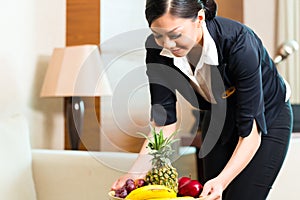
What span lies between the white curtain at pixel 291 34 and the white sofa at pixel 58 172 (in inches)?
89.7

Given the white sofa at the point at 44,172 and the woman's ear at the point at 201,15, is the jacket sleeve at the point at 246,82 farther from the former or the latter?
the white sofa at the point at 44,172

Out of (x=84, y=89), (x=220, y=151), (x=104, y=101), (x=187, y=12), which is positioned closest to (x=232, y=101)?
(x=220, y=151)

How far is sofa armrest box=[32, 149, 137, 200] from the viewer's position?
2.22 m

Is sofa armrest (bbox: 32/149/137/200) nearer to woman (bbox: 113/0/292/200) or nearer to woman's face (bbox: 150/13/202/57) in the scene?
woman (bbox: 113/0/292/200)

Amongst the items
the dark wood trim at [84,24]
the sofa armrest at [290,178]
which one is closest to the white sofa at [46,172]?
the sofa armrest at [290,178]

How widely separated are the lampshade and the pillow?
0.52 meters

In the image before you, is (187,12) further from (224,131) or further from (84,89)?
(84,89)

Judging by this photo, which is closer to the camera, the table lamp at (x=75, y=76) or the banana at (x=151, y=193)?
the banana at (x=151, y=193)

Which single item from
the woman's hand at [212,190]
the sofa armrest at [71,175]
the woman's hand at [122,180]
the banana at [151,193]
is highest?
the banana at [151,193]

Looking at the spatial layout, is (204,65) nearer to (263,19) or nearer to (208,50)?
(208,50)

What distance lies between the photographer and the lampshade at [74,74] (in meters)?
2.89

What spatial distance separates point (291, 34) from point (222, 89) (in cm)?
304

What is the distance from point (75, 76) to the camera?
2895 mm

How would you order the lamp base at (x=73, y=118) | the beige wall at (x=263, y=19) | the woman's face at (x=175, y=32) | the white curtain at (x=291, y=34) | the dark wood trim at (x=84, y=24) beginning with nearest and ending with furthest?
1. the woman's face at (x=175, y=32)
2. the lamp base at (x=73, y=118)
3. the dark wood trim at (x=84, y=24)
4. the white curtain at (x=291, y=34)
5. the beige wall at (x=263, y=19)
